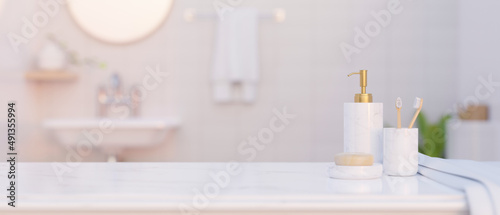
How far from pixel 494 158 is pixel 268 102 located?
4.28ft

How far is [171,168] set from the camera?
1037mm

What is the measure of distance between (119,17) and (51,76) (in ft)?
1.81

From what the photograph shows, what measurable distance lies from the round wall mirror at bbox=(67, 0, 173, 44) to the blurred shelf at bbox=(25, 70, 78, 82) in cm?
29

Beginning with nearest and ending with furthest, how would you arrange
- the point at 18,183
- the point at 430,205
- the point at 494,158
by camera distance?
the point at 430,205 < the point at 18,183 < the point at 494,158

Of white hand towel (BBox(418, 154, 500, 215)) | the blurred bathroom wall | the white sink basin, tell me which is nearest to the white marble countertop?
white hand towel (BBox(418, 154, 500, 215))

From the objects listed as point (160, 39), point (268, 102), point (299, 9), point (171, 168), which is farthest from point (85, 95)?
point (171, 168)

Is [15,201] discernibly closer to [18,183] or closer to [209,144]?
[18,183]

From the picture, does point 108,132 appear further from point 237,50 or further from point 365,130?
point 365,130

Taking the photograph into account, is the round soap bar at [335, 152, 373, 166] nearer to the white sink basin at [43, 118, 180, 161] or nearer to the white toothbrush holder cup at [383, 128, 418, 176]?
the white toothbrush holder cup at [383, 128, 418, 176]

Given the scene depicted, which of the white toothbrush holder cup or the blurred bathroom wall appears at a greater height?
the blurred bathroom wall

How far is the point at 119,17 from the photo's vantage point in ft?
10.5

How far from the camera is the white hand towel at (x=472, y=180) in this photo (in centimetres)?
69

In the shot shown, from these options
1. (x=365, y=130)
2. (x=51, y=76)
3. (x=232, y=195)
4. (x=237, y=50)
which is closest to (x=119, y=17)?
(x=51, y=76)

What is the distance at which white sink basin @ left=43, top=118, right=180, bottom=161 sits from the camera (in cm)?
280
